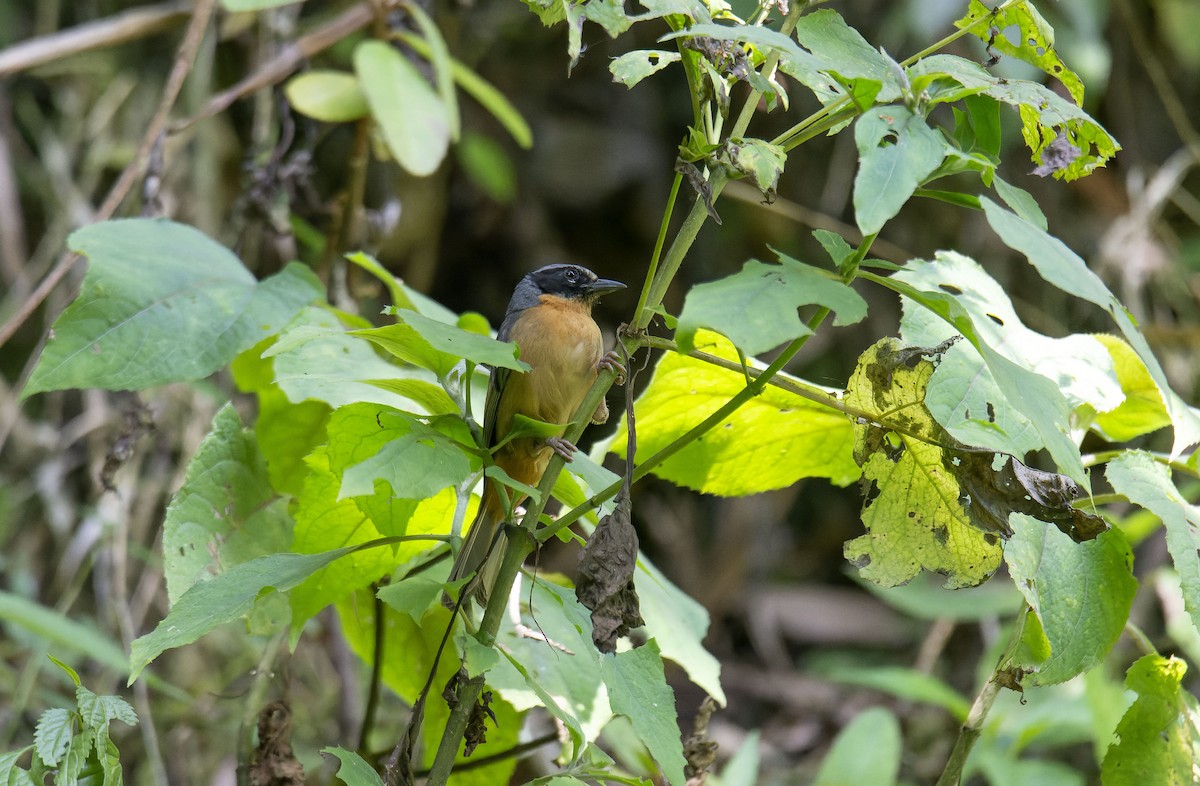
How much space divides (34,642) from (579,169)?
3762 mm

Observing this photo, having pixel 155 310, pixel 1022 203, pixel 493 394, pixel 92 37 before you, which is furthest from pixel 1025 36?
pixel 92 37

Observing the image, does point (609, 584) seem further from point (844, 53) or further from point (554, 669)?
point (554, 669)

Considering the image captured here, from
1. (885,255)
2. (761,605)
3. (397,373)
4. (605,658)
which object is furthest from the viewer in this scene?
(761,605)

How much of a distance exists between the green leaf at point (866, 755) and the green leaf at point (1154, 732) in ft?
5.12

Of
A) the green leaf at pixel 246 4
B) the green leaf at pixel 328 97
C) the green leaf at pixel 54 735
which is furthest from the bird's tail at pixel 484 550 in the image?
the green leaf at pixel 328 97

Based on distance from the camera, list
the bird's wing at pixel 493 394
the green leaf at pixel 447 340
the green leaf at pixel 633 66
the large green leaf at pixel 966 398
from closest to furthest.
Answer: the green leaf at pixel 447 340
the green leaf at pixel 633 66
the large green leaf at pixel 966 398
the bird's wing at pixel 493 394

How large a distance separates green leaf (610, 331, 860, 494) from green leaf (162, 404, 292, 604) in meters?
0.73

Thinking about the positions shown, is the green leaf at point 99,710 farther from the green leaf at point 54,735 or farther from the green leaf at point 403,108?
the green leaf at point 403,108

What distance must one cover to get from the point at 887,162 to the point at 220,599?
3.33ft

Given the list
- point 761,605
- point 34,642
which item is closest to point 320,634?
point 34,642

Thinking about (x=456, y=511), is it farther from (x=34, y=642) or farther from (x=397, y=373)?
(x=34, y=642)

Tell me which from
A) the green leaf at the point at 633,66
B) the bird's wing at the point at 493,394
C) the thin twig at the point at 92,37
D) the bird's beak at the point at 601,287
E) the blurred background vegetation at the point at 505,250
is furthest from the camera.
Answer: the blurred background vegetation at the point at 505,250

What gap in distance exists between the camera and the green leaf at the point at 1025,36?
4.83 ft

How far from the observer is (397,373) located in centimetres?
183
